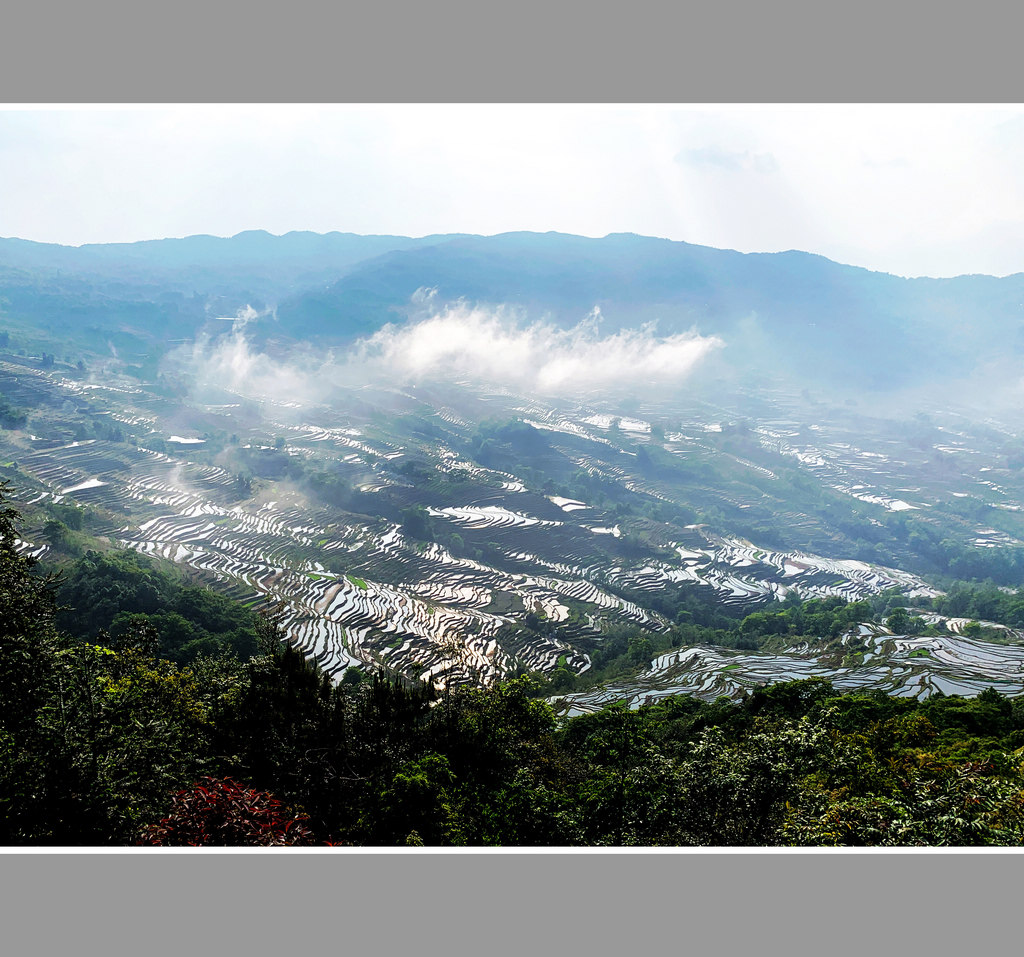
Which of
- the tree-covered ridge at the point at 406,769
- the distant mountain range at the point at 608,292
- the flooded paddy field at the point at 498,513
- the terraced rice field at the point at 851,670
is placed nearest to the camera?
the tree-covered ridge at the point at 406,769

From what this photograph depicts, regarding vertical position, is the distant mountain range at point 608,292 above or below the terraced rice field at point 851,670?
above

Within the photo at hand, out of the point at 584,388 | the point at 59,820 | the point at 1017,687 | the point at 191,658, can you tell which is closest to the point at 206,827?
the point at 59,820

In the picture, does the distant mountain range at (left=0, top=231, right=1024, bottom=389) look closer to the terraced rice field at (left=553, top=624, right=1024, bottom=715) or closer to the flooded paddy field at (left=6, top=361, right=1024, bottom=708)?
the flooded paddy field at (left=6, top=361, right=1024, bottom=708)

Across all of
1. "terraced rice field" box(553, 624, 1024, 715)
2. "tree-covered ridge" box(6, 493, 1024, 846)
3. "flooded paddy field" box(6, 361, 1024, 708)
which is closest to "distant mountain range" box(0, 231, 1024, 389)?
"flooded paddy field" box(6, 361, 1024, 708)

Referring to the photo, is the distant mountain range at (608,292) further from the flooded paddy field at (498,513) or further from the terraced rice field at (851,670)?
the terraced rice field at (851,670)

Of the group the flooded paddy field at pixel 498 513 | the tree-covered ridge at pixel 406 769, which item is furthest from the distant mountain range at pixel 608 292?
the tree-covered ridge at pixel 406 769

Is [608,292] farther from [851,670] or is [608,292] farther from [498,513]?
[851,670]

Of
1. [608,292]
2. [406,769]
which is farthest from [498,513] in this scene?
[608,292]
